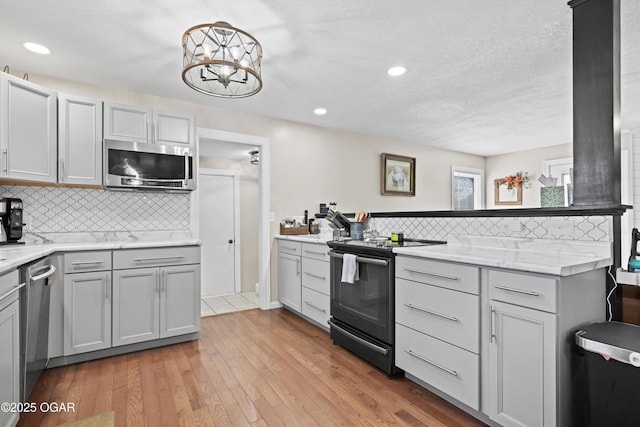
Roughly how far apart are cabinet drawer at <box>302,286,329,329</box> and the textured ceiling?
6.83 feet

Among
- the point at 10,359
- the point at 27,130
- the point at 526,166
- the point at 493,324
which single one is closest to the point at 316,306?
the point at 493,324

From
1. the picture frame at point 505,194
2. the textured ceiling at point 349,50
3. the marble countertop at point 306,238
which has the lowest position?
the marble countertop at point 306,238

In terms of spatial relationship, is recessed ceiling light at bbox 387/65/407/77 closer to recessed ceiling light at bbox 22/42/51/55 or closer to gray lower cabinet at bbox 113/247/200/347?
gray lower cabinet at bbox 113/247/200/347

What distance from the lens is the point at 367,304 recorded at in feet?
8.06

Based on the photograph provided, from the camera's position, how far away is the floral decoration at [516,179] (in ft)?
20.0

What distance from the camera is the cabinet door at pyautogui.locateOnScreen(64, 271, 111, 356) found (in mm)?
2453

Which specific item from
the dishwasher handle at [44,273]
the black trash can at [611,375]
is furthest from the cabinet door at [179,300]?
the black trash can at [611,375]

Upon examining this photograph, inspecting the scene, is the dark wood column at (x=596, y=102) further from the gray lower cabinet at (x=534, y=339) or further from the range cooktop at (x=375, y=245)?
the range cooktop at (x=375, y=245)

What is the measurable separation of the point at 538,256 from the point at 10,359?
273cm

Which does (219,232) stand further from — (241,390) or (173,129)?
(241,390)

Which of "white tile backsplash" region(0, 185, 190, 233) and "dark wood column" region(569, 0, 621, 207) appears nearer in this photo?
"dark wood column" region(569, 0, 621, 207)

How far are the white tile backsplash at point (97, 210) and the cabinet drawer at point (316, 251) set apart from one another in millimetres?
1309

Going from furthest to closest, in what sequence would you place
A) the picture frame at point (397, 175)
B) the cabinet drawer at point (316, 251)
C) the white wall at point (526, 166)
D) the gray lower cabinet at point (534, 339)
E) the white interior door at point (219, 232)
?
the white wall at point (526, 166) → the picture frame at point (397, 175) → the white interior door at point (219, 232) → the cabinet drawer at point (316, 251) → the gray lower cabinet at point (534, 339)

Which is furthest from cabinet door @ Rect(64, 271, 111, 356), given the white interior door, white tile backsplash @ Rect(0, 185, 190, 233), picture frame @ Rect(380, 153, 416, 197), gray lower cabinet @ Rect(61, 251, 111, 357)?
picture frame @ Rect(380, 153, 416, 197)
